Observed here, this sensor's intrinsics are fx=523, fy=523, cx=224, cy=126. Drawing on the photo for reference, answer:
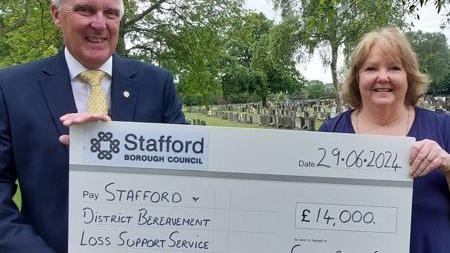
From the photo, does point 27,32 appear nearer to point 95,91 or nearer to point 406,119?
point 95,91

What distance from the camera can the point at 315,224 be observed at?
101 inches

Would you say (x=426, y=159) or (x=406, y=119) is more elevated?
(x=406, y=119)

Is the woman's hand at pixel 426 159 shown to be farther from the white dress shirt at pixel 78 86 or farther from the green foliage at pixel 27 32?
the green foliage at pixel 27 32

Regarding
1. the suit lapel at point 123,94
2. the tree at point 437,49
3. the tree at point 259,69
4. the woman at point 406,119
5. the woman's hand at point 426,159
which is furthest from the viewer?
Answer: the tree at point 437,49

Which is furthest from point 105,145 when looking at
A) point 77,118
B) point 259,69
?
point 259,69

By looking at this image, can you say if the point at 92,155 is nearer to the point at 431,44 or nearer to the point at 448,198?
the point at 448,198

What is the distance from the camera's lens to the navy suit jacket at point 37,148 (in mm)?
2418

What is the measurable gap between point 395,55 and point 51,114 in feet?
6.01

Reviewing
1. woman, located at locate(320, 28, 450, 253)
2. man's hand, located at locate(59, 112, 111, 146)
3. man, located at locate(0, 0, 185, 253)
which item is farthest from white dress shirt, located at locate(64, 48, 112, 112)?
woman, located at locate(320, 28, 450, 253)

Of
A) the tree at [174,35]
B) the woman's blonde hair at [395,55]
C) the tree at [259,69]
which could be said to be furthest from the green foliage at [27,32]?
the woman's blonde hair at [395,55]

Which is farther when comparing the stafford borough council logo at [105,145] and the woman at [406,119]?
the woman at [406,119]

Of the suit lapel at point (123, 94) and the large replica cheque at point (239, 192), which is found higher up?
the suit lapel at point (123, 94)

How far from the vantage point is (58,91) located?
2.54m

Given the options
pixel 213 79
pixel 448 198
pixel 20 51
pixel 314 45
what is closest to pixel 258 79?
pixel 314 45
